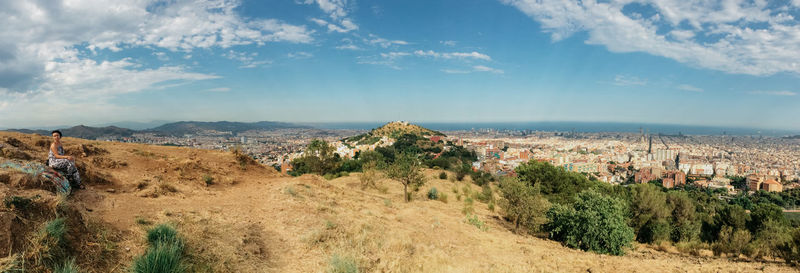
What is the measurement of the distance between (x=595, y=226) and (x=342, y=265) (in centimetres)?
1084

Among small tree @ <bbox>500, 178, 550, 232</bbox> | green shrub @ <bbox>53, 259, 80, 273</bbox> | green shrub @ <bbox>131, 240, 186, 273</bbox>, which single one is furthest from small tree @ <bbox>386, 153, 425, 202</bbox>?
green shrub @ <bbox>53, 259, 80, 273</bbox>

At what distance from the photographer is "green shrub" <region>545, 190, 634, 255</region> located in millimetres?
12195

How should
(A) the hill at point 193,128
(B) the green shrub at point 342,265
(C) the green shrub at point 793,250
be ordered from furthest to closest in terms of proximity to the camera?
(A) the hill at point 193,128 < (C) the green shrub at point 793,250 < (B) the green shrub at point 342,265

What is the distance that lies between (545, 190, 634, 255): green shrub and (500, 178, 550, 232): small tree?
134cm

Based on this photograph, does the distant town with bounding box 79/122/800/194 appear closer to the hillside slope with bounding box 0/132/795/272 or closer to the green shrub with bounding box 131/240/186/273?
the hillside slope with bounding box 0/132/795/272

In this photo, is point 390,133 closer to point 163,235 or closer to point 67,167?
point 67,167

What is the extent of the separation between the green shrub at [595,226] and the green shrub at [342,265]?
10384 millimetres

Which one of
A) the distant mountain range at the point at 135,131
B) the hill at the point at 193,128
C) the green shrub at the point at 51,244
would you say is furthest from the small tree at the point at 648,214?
the hill at the point at 193,128

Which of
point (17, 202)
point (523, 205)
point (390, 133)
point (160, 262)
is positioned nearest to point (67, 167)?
point (17, 202)

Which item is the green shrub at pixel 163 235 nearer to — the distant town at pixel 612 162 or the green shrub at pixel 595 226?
the green shrub at pixel 595 226

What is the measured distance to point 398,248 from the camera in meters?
8.43

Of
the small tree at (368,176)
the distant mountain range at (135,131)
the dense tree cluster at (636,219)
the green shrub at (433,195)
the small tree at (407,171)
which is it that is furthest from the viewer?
the distant mountain range at (135,131)

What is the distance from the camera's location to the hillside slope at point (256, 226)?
585 cm

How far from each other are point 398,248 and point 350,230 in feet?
5.09
